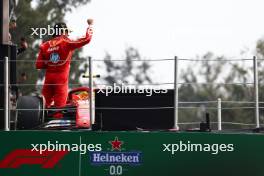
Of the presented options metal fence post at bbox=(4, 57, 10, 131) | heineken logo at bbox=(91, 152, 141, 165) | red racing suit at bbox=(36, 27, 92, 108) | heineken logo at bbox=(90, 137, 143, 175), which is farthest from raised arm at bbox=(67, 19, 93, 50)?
heineken logo at bbox=(91, 152, 141, 165)

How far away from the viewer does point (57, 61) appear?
1148cm

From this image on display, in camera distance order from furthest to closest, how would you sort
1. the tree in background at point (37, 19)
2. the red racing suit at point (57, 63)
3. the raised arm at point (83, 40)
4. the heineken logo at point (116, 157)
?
the tree in background at point (37, 19), the red racing suit at point (57, 63), the raised arm at point (83, 40), the heineken logo at point (116, 157)

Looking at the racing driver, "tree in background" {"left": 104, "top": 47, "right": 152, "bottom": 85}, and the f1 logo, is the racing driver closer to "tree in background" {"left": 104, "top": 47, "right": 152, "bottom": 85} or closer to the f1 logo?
the f1 logo

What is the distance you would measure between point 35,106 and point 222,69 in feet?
145

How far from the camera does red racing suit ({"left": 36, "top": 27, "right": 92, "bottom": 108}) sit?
→ 1135 cm

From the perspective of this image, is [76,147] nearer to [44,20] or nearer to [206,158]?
[206,158]

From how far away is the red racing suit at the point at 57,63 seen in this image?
11352 mm

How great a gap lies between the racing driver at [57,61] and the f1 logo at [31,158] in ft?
3.61

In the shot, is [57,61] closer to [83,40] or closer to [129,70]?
[83,40]

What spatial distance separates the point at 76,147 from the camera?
10.5 metres

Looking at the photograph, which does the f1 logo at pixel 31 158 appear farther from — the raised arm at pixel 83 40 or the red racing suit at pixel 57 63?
the raised arm at pixel 83 40

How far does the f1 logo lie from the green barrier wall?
3cm

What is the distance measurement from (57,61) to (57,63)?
0.03 meters

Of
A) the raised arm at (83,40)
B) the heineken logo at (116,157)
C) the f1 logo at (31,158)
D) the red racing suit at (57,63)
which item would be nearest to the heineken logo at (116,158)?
the heineken logo at (116,157)
